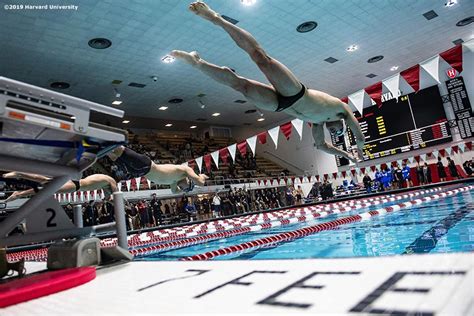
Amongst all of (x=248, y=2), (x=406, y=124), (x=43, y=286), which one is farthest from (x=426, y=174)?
(x=43, y=286)

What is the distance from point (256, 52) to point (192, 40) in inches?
273

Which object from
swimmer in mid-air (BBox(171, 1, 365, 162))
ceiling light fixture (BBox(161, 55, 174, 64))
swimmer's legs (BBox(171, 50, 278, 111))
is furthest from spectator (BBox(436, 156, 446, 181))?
swimmer's legs (BBox(171, 50, 278, 111))

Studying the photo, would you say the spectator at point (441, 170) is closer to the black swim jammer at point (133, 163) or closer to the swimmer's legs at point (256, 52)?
the swimmer's legs at point (256, 52)

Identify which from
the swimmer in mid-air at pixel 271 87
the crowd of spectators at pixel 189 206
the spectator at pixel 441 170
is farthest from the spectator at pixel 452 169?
the swimmer in mid-air at pixel 271 87

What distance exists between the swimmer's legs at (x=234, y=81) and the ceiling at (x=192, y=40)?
4.95 m

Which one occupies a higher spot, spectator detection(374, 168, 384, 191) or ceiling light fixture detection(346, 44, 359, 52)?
ceiling light fixture detection(346, 44, 359, 52)

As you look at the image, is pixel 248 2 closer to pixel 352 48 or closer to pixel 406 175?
pixel 352 48

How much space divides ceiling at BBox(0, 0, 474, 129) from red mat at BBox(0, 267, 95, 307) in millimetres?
7331

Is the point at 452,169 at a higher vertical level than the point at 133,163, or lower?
lower

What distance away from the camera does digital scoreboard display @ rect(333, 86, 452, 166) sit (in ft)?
49.2

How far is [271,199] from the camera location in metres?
18.4

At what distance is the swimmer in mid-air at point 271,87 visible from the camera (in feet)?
12.4

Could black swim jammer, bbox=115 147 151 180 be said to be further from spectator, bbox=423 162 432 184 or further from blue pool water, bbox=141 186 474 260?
spectator, bbox=423 162 432 184

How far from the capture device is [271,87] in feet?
14.9
